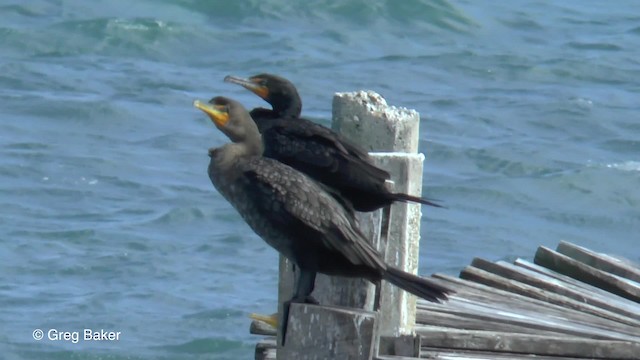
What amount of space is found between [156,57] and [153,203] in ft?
18.3

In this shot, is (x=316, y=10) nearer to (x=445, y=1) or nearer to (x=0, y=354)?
(x=445, y=1)

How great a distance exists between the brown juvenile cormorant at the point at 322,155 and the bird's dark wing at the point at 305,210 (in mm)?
227

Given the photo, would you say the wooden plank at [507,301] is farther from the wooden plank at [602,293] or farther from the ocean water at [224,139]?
the ocean water at [224,139]

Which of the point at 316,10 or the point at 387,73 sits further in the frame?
the point at 316,10

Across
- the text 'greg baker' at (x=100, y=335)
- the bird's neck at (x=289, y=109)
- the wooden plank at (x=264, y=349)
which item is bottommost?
the text 'greg baker' at (x=100, y=335)

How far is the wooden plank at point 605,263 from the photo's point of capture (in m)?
6.89

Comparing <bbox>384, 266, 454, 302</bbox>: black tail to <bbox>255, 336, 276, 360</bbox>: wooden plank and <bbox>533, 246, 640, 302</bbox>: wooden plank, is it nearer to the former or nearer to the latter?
<bbox>255, 336, 276, 360</bbox>: wooden plank

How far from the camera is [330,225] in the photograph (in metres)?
4.11

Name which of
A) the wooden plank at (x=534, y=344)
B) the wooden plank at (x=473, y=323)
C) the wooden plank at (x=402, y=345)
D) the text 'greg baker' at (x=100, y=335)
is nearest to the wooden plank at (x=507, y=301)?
the wooden plank at (x=473, y=323)

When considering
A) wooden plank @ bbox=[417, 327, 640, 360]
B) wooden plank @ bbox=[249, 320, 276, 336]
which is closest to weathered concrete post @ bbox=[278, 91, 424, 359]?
wooden plank @ bbox=[417, 327, 640, 360]

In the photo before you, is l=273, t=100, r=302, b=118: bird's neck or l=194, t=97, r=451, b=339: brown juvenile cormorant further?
l=273, t=100, r=302, b=118: bird's neck

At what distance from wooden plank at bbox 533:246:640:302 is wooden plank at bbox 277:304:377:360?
9.86ft

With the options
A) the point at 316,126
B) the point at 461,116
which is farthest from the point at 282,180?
the point at 461,116

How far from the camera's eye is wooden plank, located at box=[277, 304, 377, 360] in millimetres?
3785
